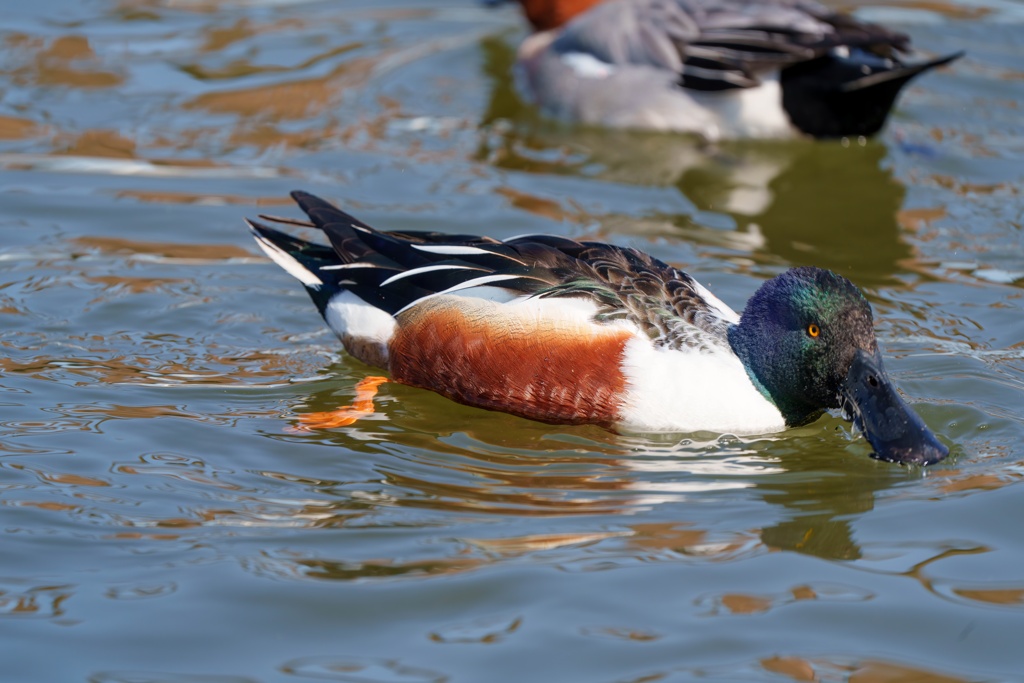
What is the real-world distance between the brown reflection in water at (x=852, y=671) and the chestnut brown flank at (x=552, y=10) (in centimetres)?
706

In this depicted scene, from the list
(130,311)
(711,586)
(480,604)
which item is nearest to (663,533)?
(711,586)

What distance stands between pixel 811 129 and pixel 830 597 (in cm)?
533

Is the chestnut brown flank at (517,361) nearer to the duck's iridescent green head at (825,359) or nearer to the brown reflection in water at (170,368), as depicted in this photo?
the duck's iridescent green head at (825,359)

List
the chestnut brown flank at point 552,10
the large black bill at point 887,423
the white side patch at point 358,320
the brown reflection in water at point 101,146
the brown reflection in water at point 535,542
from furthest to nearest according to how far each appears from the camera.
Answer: the chestnut brown flank at point 552,10, the brown reflection in water at point 101,146, the white side patch at point 358,320, the large black bill at point 887,423, the brown reflection in water at point 535,542

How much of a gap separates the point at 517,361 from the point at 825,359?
3.79 ft

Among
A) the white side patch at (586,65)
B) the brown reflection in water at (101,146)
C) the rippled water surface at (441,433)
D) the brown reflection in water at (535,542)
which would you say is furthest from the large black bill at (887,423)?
the brown reflection in water at (101,146)

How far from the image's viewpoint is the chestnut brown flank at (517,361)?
5.26m

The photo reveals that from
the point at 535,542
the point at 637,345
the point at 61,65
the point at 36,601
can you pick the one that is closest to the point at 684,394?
the point at 637,345

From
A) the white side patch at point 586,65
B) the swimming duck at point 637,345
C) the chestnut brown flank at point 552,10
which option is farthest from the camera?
the chestnut brown flank at point 552,10

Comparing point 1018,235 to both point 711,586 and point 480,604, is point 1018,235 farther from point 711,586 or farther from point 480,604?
point 480,604

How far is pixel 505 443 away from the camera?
5.33 metres

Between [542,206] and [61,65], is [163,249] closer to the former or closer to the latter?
[542,206]

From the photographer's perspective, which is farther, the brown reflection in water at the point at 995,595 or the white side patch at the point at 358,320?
the white side patch at the point at 358,320

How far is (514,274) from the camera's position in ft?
17.9
